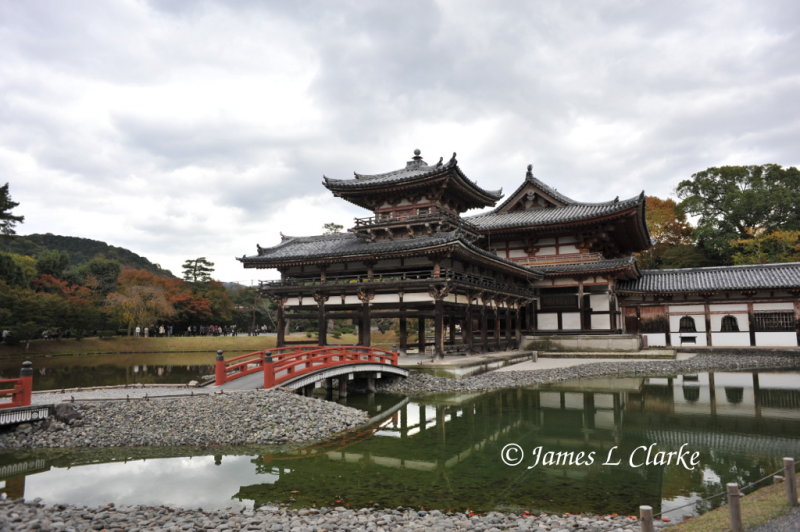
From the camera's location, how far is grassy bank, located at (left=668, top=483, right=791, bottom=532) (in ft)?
19.9

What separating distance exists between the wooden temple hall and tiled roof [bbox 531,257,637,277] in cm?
7

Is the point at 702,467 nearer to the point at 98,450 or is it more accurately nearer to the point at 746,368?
the point at 98,450

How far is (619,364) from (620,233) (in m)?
11.6

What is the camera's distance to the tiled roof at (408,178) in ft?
85.9

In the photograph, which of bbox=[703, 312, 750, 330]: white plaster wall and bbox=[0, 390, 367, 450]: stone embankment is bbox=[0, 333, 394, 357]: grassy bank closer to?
bbox=[703, 312, 750, 330]: white plaster wall

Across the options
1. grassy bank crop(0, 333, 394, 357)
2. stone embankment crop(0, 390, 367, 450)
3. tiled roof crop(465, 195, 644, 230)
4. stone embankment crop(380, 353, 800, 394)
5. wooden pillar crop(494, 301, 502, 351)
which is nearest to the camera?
stone embankment crop(0, 390, 367, 450)

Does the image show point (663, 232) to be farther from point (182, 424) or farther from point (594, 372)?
point (182, 424)

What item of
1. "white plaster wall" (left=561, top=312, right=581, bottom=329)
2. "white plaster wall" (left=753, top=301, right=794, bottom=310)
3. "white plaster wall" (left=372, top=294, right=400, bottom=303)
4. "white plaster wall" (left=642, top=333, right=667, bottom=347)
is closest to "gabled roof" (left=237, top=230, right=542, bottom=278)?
"white plaster wall" (left=372, top=294, right=400, bottom=303)

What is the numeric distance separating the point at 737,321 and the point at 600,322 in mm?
8672

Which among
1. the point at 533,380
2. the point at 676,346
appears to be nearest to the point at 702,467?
the point at 533,380

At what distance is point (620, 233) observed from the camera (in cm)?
3484

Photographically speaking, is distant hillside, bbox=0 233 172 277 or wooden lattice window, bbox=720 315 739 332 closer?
wooden lattice window, bbox=720 315 739 332

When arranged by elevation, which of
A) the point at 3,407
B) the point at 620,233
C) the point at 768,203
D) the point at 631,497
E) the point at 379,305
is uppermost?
the point at 768,203

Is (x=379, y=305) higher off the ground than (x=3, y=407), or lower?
higher
